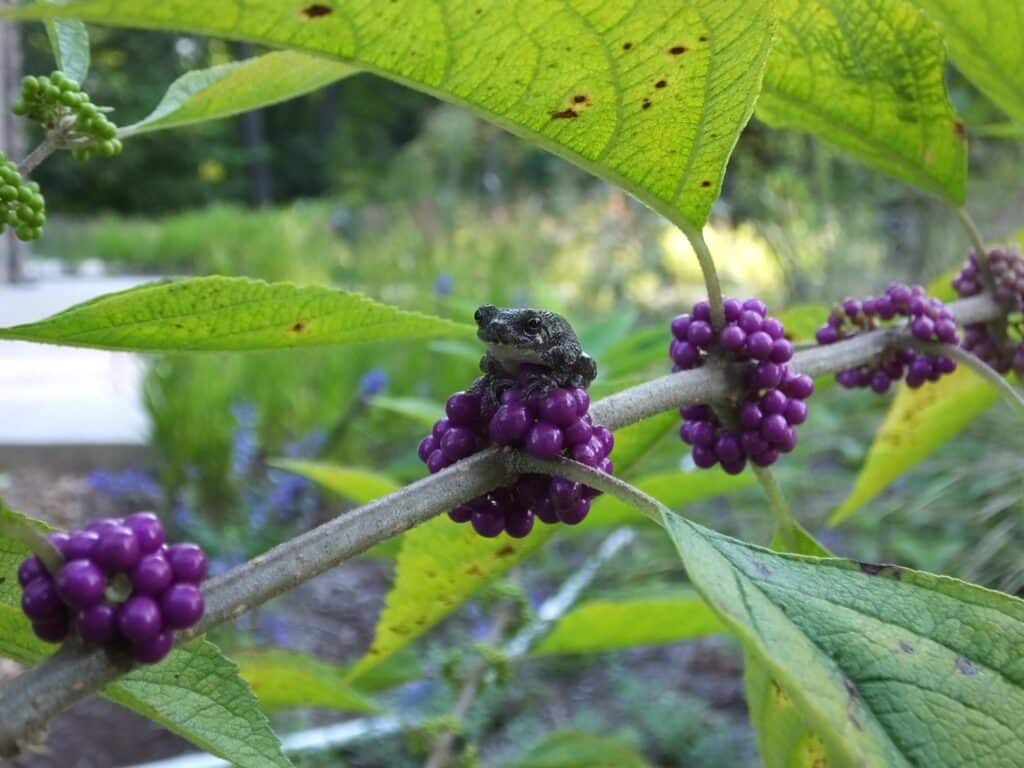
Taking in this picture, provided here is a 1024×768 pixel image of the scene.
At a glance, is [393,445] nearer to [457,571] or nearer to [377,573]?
[377,573]

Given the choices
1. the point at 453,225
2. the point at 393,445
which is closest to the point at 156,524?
the point at 393,445

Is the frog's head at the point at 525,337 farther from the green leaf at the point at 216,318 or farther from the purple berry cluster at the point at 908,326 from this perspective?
the purple berry cluster at the point at 908,326

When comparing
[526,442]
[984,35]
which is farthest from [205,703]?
[984,35]

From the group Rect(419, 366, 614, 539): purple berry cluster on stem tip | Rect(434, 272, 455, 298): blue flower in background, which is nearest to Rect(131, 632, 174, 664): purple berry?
Rect(419, 366, 614, 539): purple berry cluster on stem tip

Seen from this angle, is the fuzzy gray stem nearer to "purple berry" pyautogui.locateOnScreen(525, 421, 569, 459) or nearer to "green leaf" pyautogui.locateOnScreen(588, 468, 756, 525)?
"purple berry" pyautogui.locateOnScreen(525, 421, 569, 459)

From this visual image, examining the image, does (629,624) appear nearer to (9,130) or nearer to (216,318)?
(216,318)

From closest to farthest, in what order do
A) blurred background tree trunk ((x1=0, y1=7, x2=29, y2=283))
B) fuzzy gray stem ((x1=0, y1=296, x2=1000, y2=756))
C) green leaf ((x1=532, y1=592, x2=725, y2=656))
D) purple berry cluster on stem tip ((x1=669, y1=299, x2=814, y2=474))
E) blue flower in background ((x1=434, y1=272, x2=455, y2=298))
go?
fuzzy gray stem ((x1=0, y1=296, x2=1000, y2=756)), purple berry cluster on stem tip ((x1=669, y1=299, x2=814, y2=474)), green leaf ((x1=532, y1=592, x2=725, y2=656)), blue flower in background ((x1=434, y1=272, x2=455, y2=298)), blurred background tree trunk ((x1=0, y1=7, x2=29, y2=283))
